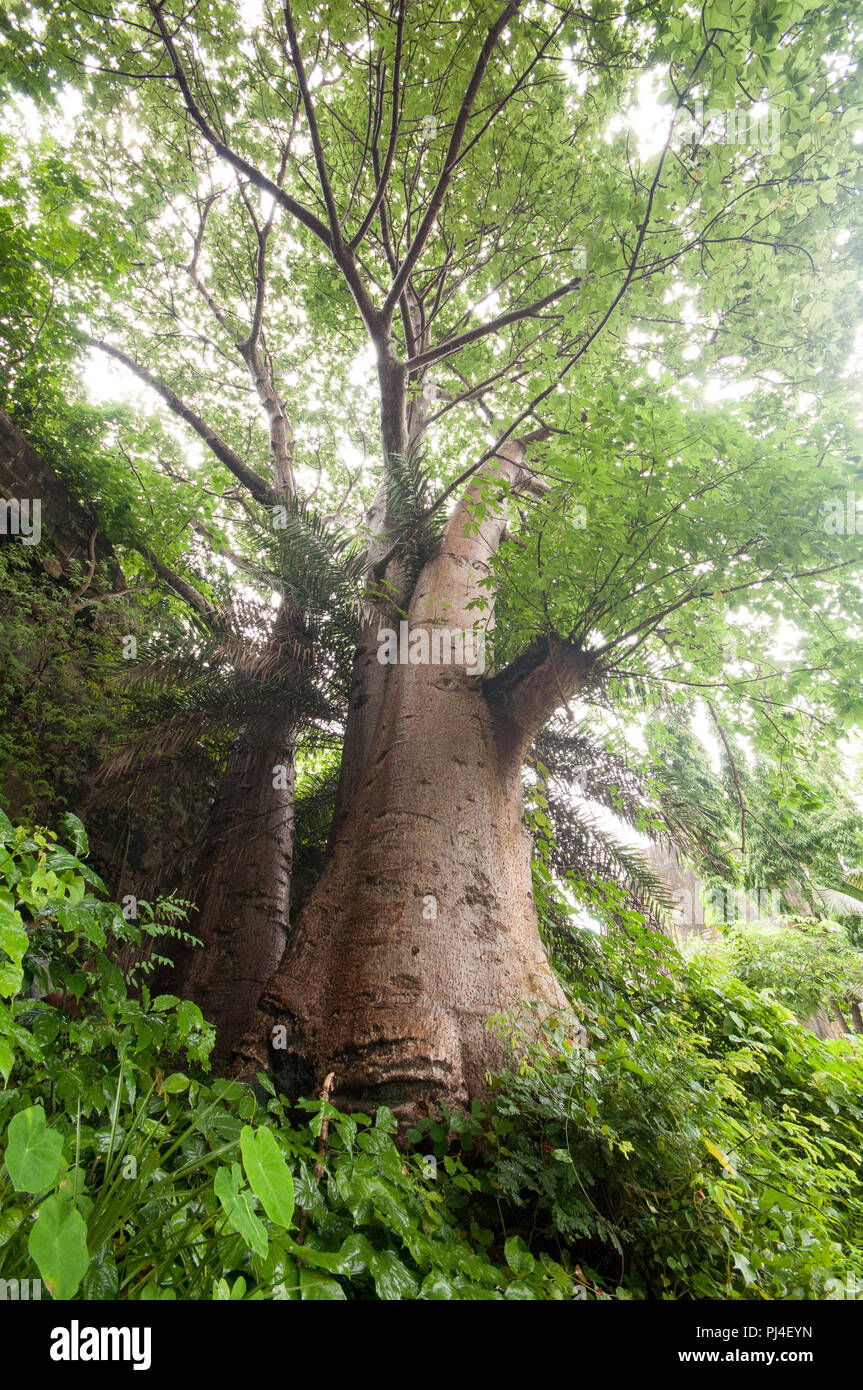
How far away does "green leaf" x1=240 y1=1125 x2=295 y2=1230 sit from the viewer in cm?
95

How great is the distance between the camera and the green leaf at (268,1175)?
3.12ft

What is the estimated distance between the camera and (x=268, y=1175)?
1002 mm

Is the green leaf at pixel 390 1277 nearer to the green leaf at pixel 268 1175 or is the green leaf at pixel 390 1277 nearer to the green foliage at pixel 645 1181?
the green leaf at pixel 268 1175

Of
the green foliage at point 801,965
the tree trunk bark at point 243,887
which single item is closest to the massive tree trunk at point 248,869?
the tree trunk bark at point 243,887

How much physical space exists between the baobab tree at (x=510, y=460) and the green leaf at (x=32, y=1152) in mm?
1183

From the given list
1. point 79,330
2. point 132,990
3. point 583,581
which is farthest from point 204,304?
point 132,990

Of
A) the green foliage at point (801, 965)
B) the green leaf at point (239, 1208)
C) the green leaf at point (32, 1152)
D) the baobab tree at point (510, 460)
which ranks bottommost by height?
the green foliage at point (801, 965)

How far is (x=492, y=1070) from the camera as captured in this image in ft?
6.22

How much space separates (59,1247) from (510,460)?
12.1 feet

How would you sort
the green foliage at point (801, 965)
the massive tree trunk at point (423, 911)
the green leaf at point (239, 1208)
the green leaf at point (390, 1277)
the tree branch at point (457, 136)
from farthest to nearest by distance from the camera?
1. the green foliage at point (801, 965)
2. the tree branch at point (457, 136)
3. the massive tree trunk at point (423, 911)
4. the green leaf at point (390, 1277)
5. the green leaf at point (239, 1208)

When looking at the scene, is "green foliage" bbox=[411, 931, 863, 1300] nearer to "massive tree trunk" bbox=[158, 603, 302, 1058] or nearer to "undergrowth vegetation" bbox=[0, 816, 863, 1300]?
"undergrowth vegetation" bbox=[0, 816, 863, 1300]

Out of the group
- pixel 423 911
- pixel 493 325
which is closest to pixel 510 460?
pixel 493 325

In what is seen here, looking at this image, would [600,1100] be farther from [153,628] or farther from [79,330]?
[79,330]

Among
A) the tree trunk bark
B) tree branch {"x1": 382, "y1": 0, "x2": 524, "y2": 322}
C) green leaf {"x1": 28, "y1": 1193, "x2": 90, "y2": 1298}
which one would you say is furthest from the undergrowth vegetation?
tree branch {"x1": 382, "y1": 0, "x2": 524, "y2": 322}
